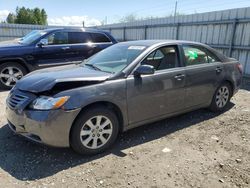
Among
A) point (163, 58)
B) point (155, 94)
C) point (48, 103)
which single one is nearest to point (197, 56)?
point (163, 58)

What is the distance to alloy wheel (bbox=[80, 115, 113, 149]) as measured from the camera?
3.27 m

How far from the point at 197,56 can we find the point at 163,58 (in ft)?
2.99

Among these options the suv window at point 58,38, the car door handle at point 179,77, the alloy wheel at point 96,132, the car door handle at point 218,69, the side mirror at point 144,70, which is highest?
the suv window at point 58,38

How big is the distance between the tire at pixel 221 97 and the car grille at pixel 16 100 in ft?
11.8

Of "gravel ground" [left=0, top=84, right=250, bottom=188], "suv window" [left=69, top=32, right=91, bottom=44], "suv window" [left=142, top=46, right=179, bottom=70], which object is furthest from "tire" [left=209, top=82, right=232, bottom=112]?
"suv window" [left=69, top=32, right=91, bottom=44]

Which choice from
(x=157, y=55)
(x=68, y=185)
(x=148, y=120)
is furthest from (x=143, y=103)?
(x=68, y=185)

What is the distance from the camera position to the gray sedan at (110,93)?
309cm

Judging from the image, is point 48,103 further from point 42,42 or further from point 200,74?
point 42,42

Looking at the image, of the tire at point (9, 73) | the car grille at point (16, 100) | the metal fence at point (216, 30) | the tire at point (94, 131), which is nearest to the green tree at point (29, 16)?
the metal fence at point (216, 30)

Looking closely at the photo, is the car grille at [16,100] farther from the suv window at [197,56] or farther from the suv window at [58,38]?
the suv window at [58,38]

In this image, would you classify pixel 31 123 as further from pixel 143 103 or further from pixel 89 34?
pixel 89 34

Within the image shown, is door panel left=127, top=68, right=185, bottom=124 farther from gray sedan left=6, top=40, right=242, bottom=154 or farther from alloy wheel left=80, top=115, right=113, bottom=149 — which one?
alloy wheel left=80, top=115, right=113, bottom=149

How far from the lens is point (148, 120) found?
3.93 m

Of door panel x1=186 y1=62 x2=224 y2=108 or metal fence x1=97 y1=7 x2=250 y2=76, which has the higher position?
metal fence x1=97 y1=7 x2=250 y2=76
